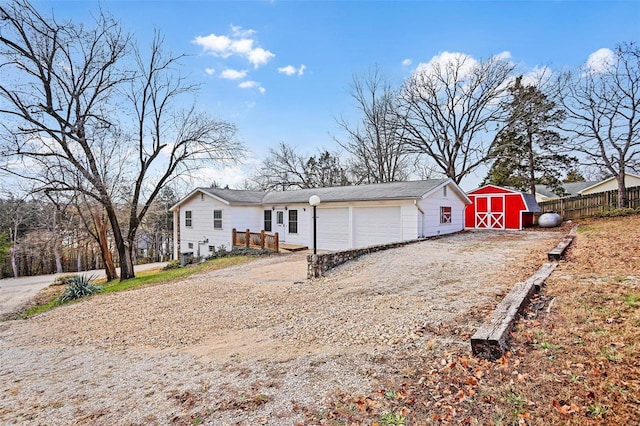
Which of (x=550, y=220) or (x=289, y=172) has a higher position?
(x=289, y=172)

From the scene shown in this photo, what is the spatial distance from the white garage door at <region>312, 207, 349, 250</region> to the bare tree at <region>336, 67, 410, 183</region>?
1291 cm

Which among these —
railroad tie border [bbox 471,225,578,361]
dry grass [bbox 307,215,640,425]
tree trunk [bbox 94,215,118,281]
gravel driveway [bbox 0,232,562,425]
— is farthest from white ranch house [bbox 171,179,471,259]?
dry grass [bbox 307,215,640,425]

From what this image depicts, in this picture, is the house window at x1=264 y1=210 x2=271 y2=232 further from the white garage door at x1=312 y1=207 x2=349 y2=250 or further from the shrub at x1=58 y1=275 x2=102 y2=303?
the shrub at x1=58 y1=275 x2=102 y2=303

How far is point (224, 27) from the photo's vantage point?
39.9 ft

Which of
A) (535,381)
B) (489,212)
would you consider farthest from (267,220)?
(535,381)

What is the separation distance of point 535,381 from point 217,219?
18.0 metres

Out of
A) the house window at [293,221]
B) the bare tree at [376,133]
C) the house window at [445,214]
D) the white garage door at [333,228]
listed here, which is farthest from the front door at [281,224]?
the bare tree at [376,133]

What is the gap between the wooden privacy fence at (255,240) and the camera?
16.3 m

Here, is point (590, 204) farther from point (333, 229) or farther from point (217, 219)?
point (217, 219)

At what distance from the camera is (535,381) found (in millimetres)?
2953

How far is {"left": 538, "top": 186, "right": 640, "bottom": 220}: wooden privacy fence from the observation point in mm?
17734

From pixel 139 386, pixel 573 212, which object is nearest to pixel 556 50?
pixel 573 212

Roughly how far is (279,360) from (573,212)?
21965 millimetres

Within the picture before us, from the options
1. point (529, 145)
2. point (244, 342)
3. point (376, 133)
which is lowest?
point (244, 342)
